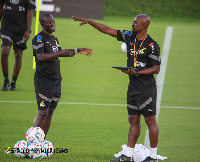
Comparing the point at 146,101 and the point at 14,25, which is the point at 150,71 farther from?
the point at 14,25

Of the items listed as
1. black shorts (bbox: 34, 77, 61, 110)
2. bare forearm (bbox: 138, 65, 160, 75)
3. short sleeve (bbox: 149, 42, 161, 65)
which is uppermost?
short sleeve (bbox: 149, 42, 161, 65)

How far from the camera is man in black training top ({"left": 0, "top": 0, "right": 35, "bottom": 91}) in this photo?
13789 millimetres

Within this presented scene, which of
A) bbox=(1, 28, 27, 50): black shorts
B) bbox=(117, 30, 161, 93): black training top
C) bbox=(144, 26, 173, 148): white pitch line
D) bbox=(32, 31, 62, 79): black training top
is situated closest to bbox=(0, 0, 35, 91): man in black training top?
bbox=(1, 28, 27, 50): black shorts

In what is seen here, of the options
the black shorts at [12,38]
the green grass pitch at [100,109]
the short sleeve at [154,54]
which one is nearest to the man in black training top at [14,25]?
the black shorts at [12,38]

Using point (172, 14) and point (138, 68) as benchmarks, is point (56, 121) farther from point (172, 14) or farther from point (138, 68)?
point (172, 14)

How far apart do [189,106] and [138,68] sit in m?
5.15

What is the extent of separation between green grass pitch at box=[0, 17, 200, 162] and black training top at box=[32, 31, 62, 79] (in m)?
1.22

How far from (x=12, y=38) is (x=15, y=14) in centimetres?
61

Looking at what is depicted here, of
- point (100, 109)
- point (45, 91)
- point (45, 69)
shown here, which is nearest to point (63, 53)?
point (45, 69)

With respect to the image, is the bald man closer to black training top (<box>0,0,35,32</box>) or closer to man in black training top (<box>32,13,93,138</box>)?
man in black training top (<box>32,13,93,138</box>)

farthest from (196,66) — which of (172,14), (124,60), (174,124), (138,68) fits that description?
(172,14)

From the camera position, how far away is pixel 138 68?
8.11 m

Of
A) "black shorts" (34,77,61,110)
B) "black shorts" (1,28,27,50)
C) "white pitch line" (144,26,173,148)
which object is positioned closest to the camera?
"black shorts" (34,77,61,110)

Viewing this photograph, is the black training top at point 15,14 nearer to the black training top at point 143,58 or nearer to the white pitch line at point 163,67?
the white pitch line at point 163,67
